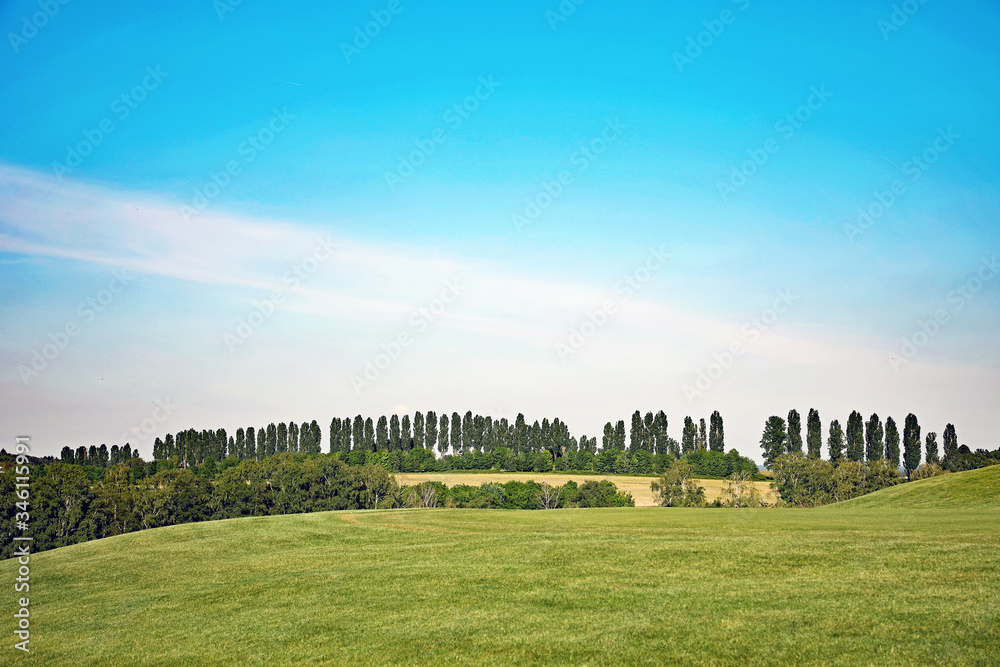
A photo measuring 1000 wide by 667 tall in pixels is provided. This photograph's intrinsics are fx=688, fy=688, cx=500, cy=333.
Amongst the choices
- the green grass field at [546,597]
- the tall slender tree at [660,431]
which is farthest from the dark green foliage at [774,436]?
the green grass field at [546,597]

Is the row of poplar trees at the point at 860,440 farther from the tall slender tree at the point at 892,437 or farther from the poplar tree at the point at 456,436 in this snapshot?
the poplar tree at the point at 456,436

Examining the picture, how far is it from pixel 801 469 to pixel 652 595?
296 ft

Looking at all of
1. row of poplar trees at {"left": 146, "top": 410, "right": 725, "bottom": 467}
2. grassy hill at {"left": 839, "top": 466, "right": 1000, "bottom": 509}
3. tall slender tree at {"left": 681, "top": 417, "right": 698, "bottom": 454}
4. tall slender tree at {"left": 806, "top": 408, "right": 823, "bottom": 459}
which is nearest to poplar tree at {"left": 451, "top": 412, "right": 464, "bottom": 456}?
row of poplar trees at {"left": 146, "top": 410, "right": 725, "bottom": 467}

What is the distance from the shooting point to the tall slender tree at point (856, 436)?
422 ft

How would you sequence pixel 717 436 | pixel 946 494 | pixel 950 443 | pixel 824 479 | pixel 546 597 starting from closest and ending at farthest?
pixel 546 597 → pixel 946 494 → pixel 824 479 → pixel 950 443 → pixel 717 436

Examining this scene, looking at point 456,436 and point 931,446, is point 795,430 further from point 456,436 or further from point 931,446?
point 456,436

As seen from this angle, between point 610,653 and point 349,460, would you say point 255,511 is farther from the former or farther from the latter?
point 610,653

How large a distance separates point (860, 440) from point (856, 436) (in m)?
0.98

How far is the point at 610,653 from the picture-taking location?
13.7m

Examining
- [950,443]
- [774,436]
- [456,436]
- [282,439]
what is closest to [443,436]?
[456,436]

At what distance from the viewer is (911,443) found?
410 ft

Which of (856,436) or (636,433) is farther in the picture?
(636,433)

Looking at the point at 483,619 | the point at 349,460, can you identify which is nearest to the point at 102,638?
the point at 483,619

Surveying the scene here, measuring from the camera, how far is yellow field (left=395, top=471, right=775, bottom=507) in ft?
367
